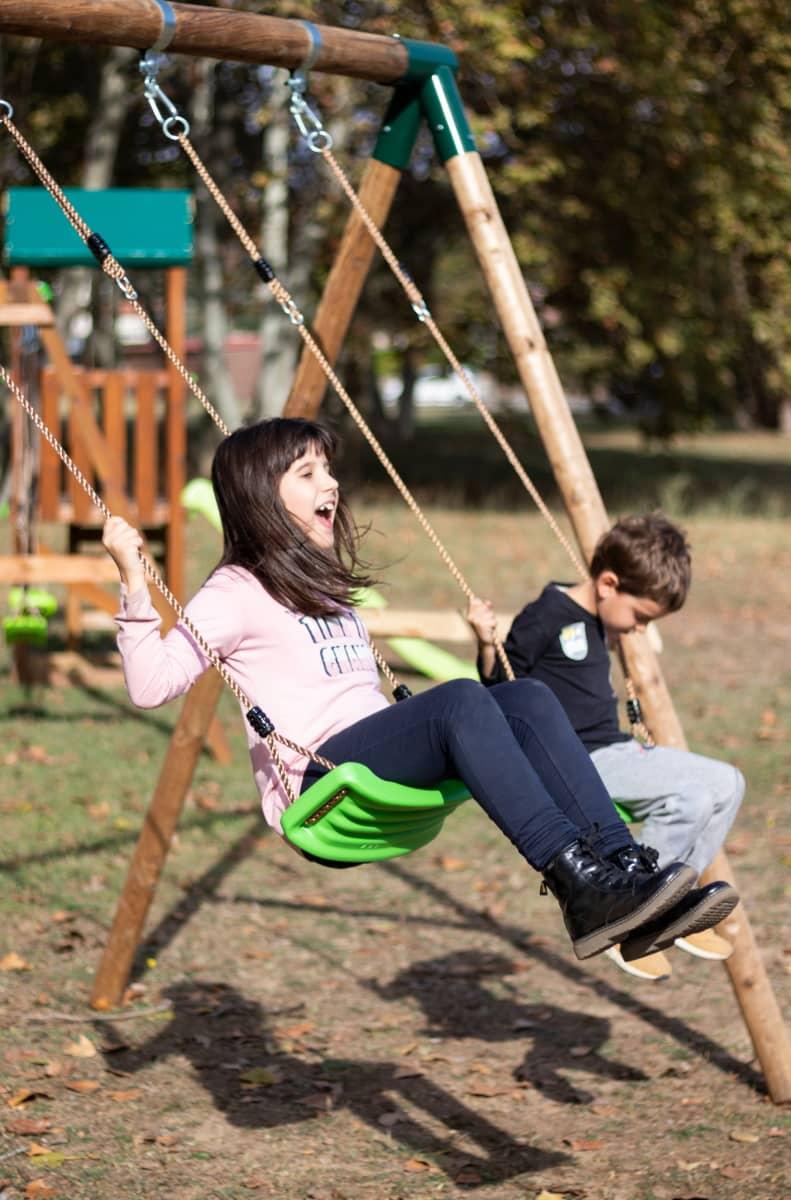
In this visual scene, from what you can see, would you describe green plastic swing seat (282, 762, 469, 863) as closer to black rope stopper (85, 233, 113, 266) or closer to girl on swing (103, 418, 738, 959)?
girl on swing (103, 418, 738, 959)

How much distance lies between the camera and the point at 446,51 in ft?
15.4

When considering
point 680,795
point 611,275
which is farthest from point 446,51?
point 611,275

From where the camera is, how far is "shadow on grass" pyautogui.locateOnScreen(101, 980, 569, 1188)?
4.13 m

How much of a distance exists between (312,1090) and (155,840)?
3.05 ft

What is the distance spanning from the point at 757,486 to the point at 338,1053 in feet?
68.3

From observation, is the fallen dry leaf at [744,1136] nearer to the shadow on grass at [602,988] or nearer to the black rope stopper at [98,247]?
the shadow on grass at [602,988]

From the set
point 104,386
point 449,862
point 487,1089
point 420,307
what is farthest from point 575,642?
point 104,386

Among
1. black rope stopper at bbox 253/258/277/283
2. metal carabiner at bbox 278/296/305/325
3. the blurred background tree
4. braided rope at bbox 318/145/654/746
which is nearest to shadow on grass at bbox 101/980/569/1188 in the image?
braided rope at bbox 318/145/654/746

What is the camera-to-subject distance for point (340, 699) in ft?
11.8

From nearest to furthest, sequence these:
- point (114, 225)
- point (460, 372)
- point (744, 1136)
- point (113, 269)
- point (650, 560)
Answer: point (113, 269) < point (650, 560) < point (744, 1136) < point (460, 372) < point (114, 225)

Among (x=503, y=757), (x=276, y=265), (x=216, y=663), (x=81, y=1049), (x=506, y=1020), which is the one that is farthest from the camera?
(x=276, y=265)

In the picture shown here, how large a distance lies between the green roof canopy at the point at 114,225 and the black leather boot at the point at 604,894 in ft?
19.9

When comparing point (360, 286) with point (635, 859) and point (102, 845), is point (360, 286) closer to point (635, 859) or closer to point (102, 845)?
point (635, 859)

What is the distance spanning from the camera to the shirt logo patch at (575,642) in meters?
4.21
